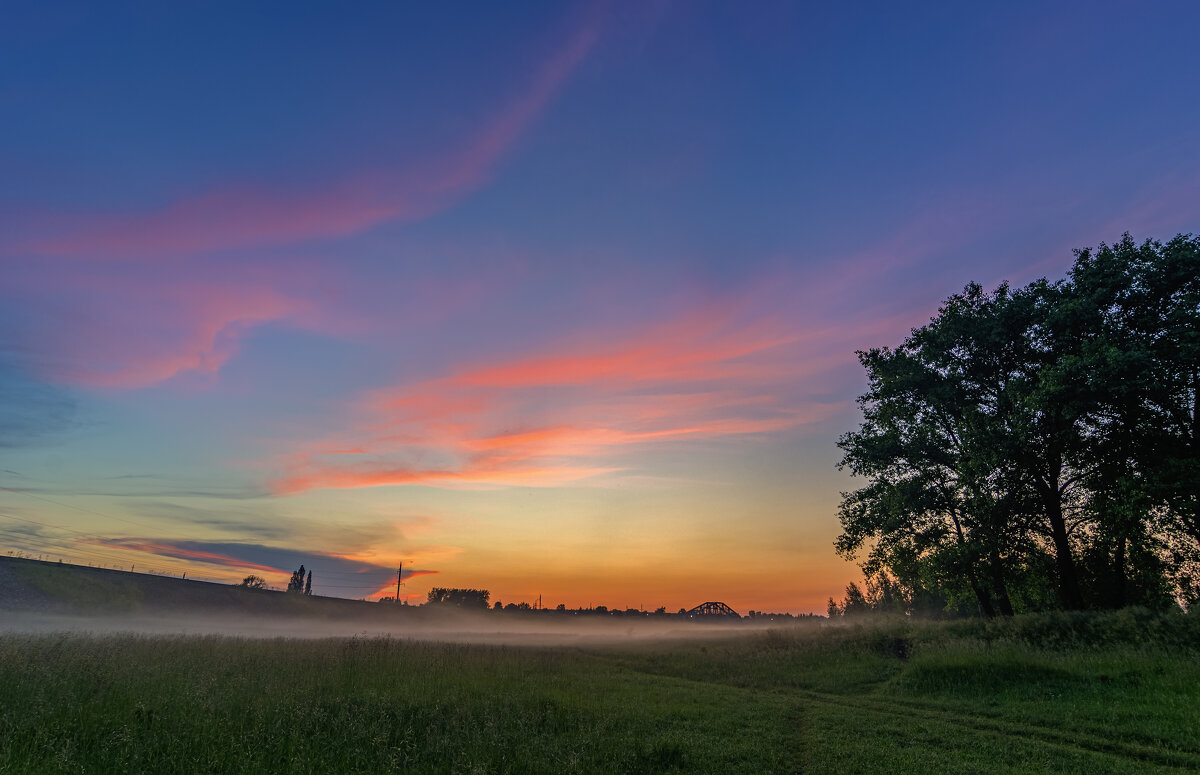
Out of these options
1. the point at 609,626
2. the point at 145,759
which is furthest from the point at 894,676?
the point at 609,626

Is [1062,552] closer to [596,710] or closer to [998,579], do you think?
[998,579]

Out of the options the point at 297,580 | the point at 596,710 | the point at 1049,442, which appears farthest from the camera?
the point at 297,580

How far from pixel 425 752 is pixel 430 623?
4553 inches

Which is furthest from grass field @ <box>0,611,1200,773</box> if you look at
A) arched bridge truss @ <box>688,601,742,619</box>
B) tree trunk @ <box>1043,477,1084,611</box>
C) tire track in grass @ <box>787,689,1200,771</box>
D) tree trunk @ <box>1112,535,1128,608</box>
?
arched bridge truss @ <box>688,601,742,619</box>

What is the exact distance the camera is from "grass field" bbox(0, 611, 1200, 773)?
36.9ft

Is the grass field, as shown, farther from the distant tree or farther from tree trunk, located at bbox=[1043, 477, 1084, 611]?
the distant tree

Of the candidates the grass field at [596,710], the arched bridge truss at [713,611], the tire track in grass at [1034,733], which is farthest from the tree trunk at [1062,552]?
the arched bridge truss at [713,611]

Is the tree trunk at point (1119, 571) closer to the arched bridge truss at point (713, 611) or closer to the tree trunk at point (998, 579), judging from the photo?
the tree trunk at point (998, 579)

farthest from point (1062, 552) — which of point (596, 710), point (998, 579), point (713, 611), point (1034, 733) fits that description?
point (713, 611)

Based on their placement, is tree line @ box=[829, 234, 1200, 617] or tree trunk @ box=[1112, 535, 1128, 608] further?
tree trunk @ box=[1112, 535, 1128, 608]

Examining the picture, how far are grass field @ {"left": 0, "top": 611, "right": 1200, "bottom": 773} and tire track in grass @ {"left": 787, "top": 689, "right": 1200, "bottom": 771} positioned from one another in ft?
0.25

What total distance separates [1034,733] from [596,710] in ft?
39.7

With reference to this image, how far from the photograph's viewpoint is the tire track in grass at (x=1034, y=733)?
12484 millimetres

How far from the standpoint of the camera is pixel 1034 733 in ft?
49.0
